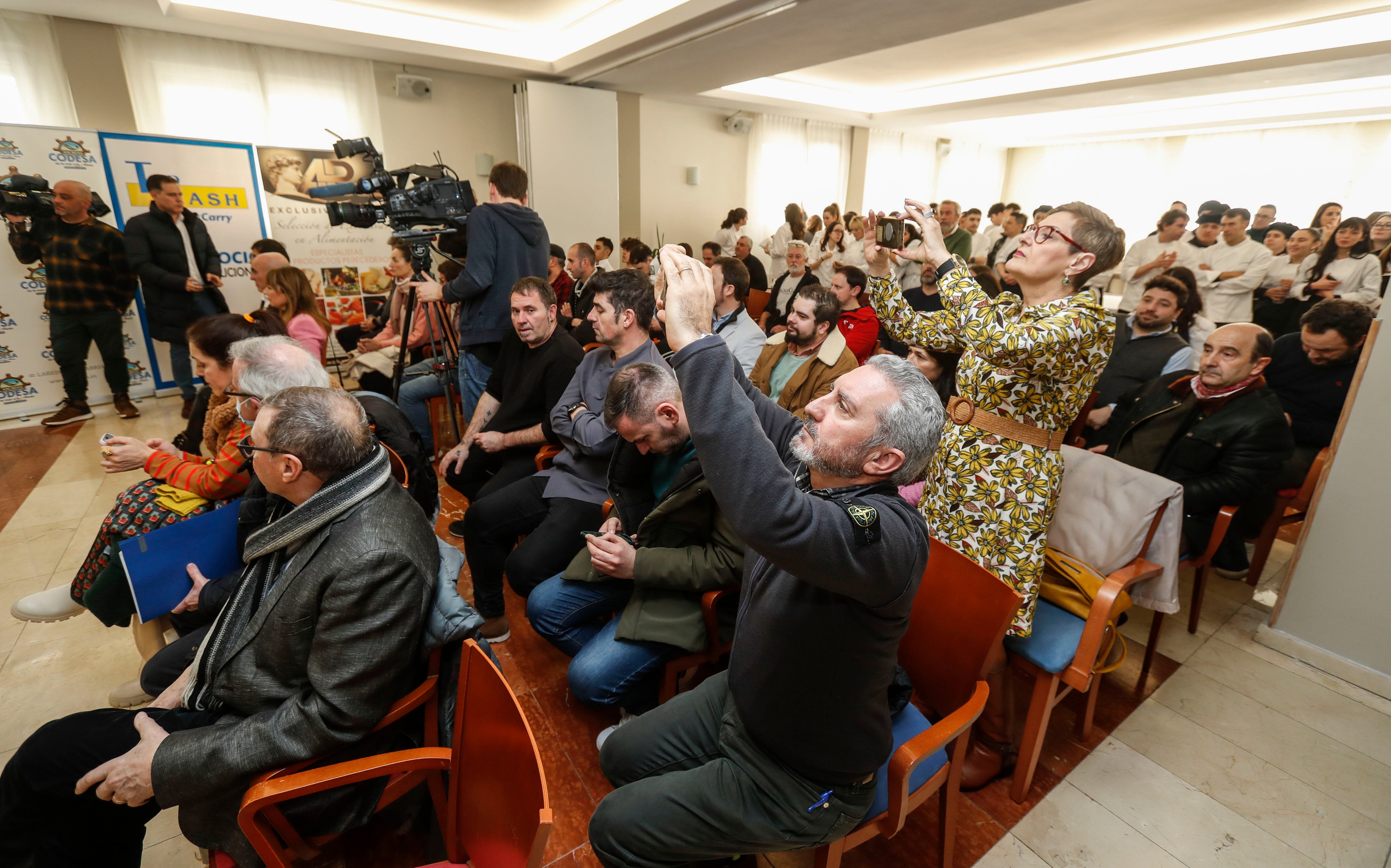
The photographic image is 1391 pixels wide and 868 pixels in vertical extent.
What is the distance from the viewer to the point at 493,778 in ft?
3.08

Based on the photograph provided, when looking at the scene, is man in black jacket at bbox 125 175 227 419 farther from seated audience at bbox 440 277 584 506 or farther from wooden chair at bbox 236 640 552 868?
wooden chair at bbox 236 640 552 868

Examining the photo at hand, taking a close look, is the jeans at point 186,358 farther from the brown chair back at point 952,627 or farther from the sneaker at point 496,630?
the brown chair back at point 952,627

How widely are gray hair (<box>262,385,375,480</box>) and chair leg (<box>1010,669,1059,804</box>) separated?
5.48 feet

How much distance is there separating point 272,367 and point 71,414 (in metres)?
4.19

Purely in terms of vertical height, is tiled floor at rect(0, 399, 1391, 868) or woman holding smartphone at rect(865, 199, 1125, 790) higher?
woman holding smartphone at rect(865, 199, 1125, 790)

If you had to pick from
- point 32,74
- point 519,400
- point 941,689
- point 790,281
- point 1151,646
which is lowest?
point 1151,646

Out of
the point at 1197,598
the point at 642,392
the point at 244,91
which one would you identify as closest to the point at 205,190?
the point at 244,91

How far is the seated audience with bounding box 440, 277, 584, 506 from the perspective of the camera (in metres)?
2.52

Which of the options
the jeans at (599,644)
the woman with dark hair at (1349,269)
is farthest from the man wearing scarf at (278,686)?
the woman with dark hair at (1349,269)

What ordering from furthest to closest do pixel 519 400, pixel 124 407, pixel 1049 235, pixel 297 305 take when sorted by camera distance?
1. pixel 124 407
2. pixel 297 305
3. pixel 519 400
4. pixel 1049 235

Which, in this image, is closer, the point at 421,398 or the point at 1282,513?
the point at 1282,513

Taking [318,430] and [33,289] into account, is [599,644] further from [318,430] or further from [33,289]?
[33,289]

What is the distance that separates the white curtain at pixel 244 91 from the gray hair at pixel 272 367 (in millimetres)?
4574

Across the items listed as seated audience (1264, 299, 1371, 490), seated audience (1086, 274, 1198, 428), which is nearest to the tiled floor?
seated audience (1264, 299, 1371, 490)
